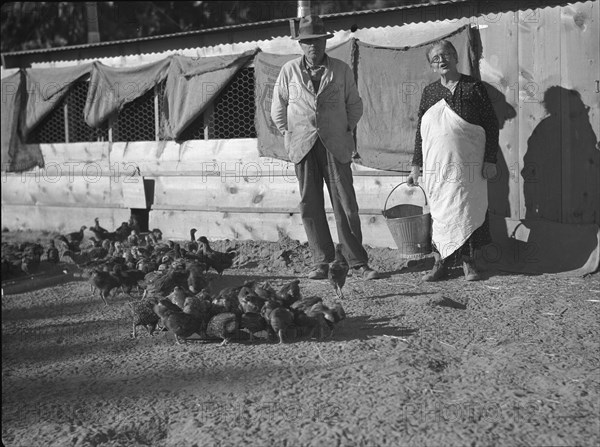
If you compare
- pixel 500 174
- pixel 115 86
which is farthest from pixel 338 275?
pixel 115 86

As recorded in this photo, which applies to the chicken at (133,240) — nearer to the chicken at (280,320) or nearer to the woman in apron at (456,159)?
the woman in apron at (456,159)

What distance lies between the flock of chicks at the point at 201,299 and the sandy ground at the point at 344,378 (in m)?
0.15

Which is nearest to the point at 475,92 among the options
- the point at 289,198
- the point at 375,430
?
the point at 289,198

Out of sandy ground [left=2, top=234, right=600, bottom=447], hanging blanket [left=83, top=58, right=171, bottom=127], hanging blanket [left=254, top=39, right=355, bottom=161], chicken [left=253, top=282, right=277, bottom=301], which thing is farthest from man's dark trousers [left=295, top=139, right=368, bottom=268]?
hanging blanket [left=83, top=58, right=171, bottom=127]

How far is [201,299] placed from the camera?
20.0ft

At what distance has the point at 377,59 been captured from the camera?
897cm

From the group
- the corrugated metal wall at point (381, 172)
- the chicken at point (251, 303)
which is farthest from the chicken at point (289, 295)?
the corrugated metal wall at point (381, 172)

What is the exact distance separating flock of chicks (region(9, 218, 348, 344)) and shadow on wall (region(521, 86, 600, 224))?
227cm

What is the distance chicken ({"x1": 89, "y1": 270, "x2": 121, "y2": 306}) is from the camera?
716cm

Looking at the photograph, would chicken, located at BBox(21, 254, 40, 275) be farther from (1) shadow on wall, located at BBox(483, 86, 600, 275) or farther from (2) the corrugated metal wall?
(1) shadow on wall, located at BBox(483, 86, 600, 275)

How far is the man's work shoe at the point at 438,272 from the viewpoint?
7703 millimetres

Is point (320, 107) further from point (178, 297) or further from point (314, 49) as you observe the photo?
point (178, 297)

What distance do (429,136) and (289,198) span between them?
2.70m

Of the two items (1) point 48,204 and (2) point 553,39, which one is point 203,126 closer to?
(1) point 48,204
